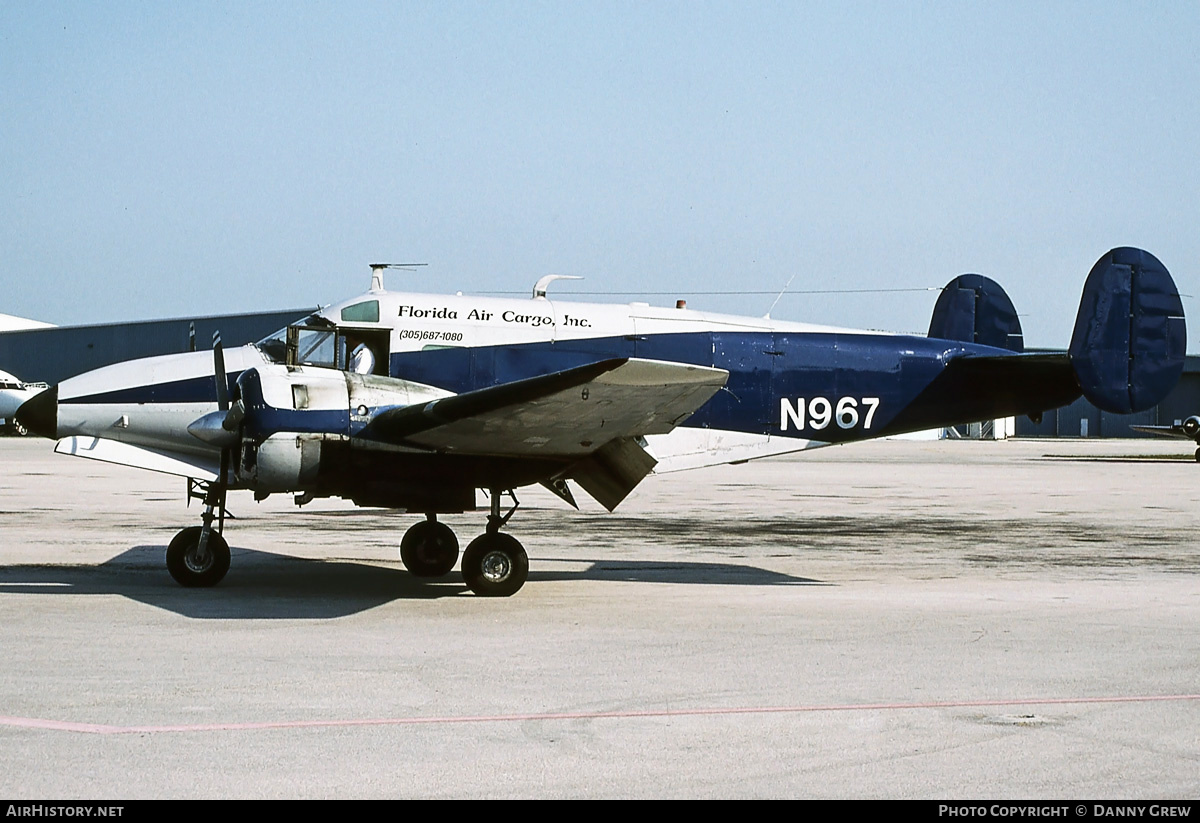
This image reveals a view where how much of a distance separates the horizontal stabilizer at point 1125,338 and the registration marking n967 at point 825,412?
2.61 meters

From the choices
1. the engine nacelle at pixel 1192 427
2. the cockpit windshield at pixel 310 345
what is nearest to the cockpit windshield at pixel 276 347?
the cockpit windshield at pixel 310 345

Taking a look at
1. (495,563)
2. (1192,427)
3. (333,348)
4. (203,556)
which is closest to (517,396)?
(495,563)

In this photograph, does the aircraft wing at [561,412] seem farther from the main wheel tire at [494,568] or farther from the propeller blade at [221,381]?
the propeller blade at [221,381]

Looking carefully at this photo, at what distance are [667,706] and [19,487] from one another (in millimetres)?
A: 26398

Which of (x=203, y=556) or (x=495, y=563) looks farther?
(x=203, y=556)

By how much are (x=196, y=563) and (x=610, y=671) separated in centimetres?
626

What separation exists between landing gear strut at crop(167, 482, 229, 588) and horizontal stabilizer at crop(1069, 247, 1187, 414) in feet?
33.4

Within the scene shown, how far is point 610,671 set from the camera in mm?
9078

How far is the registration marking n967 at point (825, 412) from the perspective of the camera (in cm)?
1526

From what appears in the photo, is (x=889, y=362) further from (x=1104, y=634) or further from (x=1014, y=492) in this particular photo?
(x=1014, y=492)

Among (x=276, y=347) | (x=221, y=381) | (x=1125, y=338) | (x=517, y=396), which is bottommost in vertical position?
(x=517, y=396)

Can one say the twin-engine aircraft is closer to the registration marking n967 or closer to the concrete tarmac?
the registration marking n967

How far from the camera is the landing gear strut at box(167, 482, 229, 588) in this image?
532 inches

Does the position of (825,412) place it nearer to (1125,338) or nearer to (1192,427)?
(1125,338)
